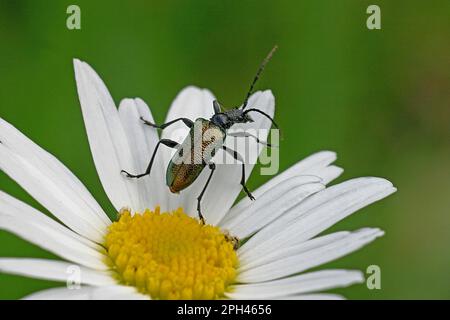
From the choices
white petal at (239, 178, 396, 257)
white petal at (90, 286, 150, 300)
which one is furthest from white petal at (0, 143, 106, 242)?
white petal at (239, 178, 396, 257)

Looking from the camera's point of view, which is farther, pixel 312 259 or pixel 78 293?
pixel 312 259

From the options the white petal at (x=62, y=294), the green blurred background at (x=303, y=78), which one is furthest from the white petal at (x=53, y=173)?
the green blurred background at (x=303, y=78)

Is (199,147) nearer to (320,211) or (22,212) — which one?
(320,211)

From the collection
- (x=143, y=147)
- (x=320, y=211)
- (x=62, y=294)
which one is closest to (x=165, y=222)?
(x=143, y=147)

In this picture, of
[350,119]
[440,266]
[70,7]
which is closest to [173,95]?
[70,7]

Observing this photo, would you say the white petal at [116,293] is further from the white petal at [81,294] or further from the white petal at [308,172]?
the white petal at [308,172]
